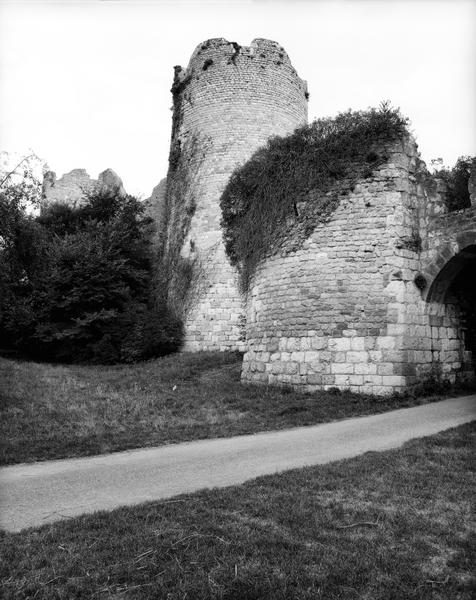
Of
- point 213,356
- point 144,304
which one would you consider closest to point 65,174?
point 144,304

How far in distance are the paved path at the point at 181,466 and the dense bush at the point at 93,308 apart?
39.9 ft

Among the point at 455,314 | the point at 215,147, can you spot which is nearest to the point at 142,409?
the point at 455,314

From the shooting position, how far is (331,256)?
1172 cm

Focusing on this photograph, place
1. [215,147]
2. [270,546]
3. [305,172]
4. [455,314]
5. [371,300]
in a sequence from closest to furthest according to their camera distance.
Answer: [270,546] < [371,300] < [455,314] < [305,172] < [215,147]

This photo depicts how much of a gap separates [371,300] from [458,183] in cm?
673

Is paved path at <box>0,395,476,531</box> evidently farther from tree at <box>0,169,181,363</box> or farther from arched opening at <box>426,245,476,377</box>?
tree at <box>0,169,181,363</box>

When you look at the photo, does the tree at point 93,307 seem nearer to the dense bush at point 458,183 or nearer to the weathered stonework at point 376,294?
the weathered stonework at point 376,294

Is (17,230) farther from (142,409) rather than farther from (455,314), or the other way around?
(455,314)

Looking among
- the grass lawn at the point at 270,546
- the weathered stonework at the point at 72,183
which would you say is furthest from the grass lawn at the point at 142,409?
the weathered stonework at the point at 72,183

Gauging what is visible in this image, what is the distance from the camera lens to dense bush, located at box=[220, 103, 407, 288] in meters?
11.8

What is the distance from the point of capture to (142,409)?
A: 10.3 m

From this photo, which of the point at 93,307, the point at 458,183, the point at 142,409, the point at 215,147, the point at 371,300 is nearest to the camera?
the point at 142,409

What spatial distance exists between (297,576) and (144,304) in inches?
752

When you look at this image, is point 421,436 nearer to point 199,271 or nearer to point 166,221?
point 199,271
